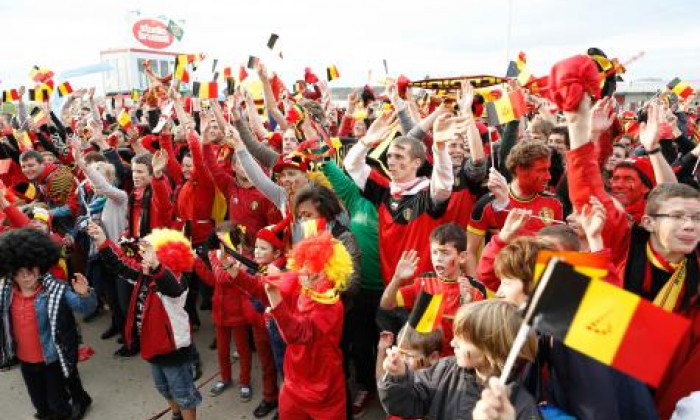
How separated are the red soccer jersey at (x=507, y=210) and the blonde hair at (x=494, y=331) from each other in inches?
57.2

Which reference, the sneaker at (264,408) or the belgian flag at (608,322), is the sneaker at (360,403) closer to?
the sneaker at (264,408)

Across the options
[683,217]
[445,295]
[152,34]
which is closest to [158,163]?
[445,295]

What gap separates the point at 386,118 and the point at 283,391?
2.27 m

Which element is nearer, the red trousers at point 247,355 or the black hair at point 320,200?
the black hair at point 320,200

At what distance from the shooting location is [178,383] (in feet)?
10.9

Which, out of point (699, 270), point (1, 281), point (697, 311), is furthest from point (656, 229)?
point (1, 281)

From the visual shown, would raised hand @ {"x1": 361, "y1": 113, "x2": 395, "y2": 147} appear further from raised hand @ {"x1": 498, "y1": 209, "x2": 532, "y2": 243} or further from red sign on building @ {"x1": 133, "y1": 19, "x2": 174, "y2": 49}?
red sign on building @ {"x1": 133, "y1": 19, "x2": 174, "y2": 49}

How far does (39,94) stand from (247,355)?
684cm

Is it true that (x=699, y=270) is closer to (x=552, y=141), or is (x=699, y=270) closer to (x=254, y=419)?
(x=552, y=141)

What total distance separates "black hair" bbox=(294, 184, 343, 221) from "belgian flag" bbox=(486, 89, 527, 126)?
1.39 metres

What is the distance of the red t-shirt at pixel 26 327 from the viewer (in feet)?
11.2

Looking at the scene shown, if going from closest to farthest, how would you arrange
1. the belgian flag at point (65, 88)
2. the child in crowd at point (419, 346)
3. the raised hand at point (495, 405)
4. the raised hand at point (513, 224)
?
1. the raised hand at point (495, 405)
2. the child in crowd at point (419, 346)
3. the raised hand at point (513, 224)
4. the belgian flag at point (65, 88)

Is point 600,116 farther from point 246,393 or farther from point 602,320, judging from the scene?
point 246,393

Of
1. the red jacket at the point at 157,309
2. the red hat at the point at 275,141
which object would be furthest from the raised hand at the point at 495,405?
the red hat at the point at 275,141
